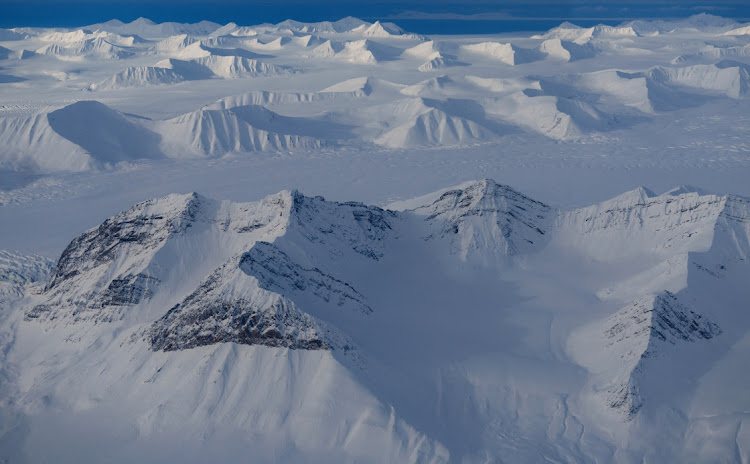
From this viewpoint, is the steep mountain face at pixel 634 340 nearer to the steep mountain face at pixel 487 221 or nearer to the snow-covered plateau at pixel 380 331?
the snow-covered plateau at pixel 380 331

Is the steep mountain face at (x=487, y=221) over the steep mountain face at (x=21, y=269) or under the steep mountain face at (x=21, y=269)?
over

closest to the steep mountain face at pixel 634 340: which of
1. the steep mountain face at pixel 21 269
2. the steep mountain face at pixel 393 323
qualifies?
the steep mountain face at pixel 393 323

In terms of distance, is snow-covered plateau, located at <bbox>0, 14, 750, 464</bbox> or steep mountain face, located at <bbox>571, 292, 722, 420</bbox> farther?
steep mountain face, located at <bbox>571, 292, 722, 420</bbox>

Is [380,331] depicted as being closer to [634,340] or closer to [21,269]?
[634,340]

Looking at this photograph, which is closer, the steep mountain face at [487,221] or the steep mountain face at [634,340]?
the steep mountain face at [634,340]

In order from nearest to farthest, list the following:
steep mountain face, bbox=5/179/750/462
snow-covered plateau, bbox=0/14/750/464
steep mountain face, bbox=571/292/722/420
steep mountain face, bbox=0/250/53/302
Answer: snow-covered plateau, bbox=0/14/750/464 < steep mountain face, bbox=5/179/750/462 < steep mountain face, bbox=571/292/722/420 < steep mountain face, bbox=0/250/53/302

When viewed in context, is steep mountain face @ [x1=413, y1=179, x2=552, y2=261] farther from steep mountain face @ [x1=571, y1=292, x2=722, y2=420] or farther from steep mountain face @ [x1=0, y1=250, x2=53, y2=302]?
steep mountain face @ [x1=0, y1=250, x2=53, y2=302]

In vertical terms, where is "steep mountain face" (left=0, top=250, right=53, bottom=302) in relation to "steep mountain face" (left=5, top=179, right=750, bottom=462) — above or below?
below

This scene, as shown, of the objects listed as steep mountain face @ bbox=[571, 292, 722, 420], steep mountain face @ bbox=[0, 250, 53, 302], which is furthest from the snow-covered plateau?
steep mountain face @ bbox=[0, 250, 53, 302]

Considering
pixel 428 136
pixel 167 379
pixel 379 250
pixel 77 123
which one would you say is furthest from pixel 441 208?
pixel 77 123

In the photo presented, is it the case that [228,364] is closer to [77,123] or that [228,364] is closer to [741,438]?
[741,438]
